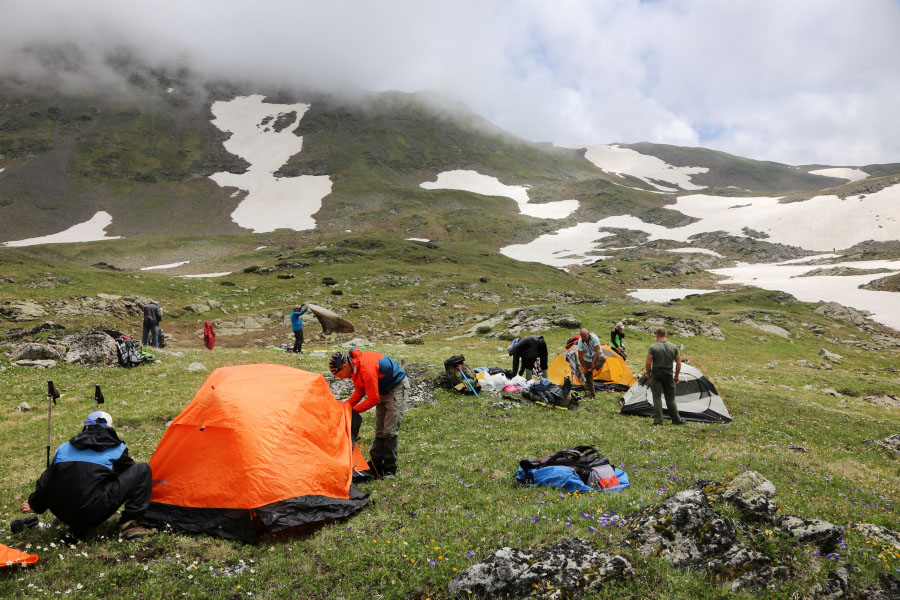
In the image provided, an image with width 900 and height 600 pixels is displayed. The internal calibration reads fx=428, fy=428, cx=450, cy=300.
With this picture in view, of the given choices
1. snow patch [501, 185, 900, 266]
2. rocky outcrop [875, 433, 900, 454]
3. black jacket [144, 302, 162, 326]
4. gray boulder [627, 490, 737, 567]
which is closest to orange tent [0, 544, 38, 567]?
gray boulder [627, 490, 737, 567]

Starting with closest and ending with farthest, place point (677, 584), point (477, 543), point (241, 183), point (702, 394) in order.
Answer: point (677, 584), point (477, 543), point (702, 394), point (241, 183)

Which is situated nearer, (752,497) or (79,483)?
(752,497)

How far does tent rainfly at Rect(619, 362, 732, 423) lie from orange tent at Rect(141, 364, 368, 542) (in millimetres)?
12794

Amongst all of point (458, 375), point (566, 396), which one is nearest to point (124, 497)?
point (458, 375)

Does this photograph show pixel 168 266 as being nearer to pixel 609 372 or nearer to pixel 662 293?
pixel 609 372

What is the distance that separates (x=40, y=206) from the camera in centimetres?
11931

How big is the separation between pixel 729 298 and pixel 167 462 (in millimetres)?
69230

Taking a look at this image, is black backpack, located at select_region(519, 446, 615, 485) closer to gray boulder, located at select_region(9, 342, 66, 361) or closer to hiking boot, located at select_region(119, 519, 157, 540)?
hiking boot, located at select_region(119, 519, 157, 540)

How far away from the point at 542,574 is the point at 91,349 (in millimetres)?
23487

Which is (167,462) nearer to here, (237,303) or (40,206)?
(237,303)

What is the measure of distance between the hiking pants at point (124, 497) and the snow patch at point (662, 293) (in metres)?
69.8

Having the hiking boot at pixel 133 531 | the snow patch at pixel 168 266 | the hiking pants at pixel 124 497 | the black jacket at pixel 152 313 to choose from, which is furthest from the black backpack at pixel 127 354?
the snow patch at pixel 168 266

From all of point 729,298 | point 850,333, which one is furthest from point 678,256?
point 850,333

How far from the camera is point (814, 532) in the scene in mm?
6473
